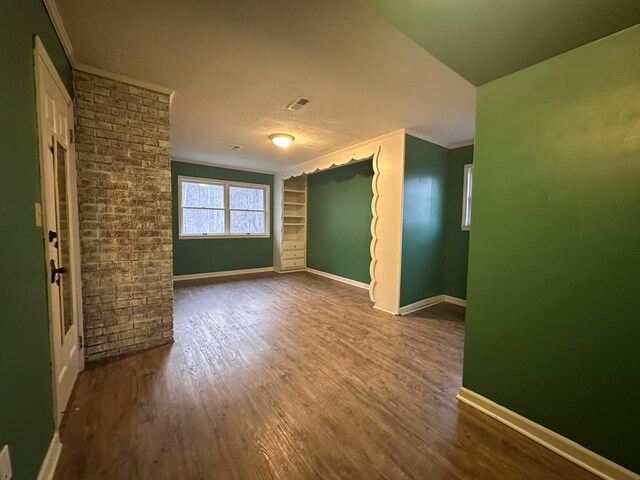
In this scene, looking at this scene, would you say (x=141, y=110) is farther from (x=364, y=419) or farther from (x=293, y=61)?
(x=364, y=419)

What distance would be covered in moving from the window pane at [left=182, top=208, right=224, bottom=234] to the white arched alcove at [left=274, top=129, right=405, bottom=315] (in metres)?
3.65

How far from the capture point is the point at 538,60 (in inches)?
60.9

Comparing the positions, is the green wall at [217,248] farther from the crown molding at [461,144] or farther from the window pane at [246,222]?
the crown molding at [461,144]

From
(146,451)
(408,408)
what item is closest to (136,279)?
(146,451)

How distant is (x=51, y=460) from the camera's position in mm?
1363

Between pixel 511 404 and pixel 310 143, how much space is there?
401 centimetres

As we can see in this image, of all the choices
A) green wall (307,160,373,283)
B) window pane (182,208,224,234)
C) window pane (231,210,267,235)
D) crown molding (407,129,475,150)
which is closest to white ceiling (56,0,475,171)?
crown molding (407,129,475,150)

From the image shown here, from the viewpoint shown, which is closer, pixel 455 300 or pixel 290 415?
pixel 290 415

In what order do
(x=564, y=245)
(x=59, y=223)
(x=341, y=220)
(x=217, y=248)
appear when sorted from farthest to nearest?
1. (x=217, y=248)
2. (x=341, y=220)
3. (x=59, y=223)
4. (x=564, y=245)

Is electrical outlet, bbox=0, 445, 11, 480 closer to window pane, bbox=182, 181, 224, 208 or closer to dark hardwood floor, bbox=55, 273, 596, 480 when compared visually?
dark hardwood floor, bbox=55, 273, 596, 480

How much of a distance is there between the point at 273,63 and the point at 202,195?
14.3ft

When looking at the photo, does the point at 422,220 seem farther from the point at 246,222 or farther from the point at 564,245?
the point at 246,222

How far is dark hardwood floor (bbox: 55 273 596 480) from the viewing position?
142cm

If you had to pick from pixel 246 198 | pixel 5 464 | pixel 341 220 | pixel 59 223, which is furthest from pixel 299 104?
pixel 246 198
